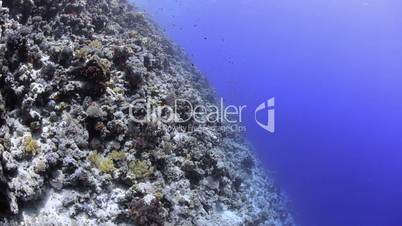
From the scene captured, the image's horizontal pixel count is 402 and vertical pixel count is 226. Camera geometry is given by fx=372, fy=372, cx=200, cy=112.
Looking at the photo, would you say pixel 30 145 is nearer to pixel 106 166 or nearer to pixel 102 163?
pixel 102 163

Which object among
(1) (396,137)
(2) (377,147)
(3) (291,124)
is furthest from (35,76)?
(1) (396,137)

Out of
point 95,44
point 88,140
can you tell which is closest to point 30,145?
point 88,140

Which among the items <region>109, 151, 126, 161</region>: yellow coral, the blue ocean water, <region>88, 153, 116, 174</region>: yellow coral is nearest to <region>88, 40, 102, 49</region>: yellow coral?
<region>109, 151, 126, 161</region>: yellow coral

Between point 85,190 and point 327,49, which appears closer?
point 85,190

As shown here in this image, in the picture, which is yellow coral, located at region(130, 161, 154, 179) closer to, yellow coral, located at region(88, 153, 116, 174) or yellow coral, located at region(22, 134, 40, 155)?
yellow coral, located at region(88, 153, 116, 174)

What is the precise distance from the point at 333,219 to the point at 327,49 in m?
92.9

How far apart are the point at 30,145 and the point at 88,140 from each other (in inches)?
81.0

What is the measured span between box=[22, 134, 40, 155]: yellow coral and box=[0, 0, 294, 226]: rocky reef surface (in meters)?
0.02

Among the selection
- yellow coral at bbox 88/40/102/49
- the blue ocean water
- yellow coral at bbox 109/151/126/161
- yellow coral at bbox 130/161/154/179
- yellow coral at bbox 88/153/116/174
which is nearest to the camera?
yellow coral at bbox 88/153/116/174

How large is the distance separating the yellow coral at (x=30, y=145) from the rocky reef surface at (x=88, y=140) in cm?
2

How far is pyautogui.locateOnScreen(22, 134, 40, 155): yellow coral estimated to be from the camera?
8.80 metres

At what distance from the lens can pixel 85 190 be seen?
963cm

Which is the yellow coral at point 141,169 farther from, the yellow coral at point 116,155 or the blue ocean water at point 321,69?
the blue ocean water at point 321,69

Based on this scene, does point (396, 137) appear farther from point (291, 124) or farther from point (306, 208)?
point (306, 208)
